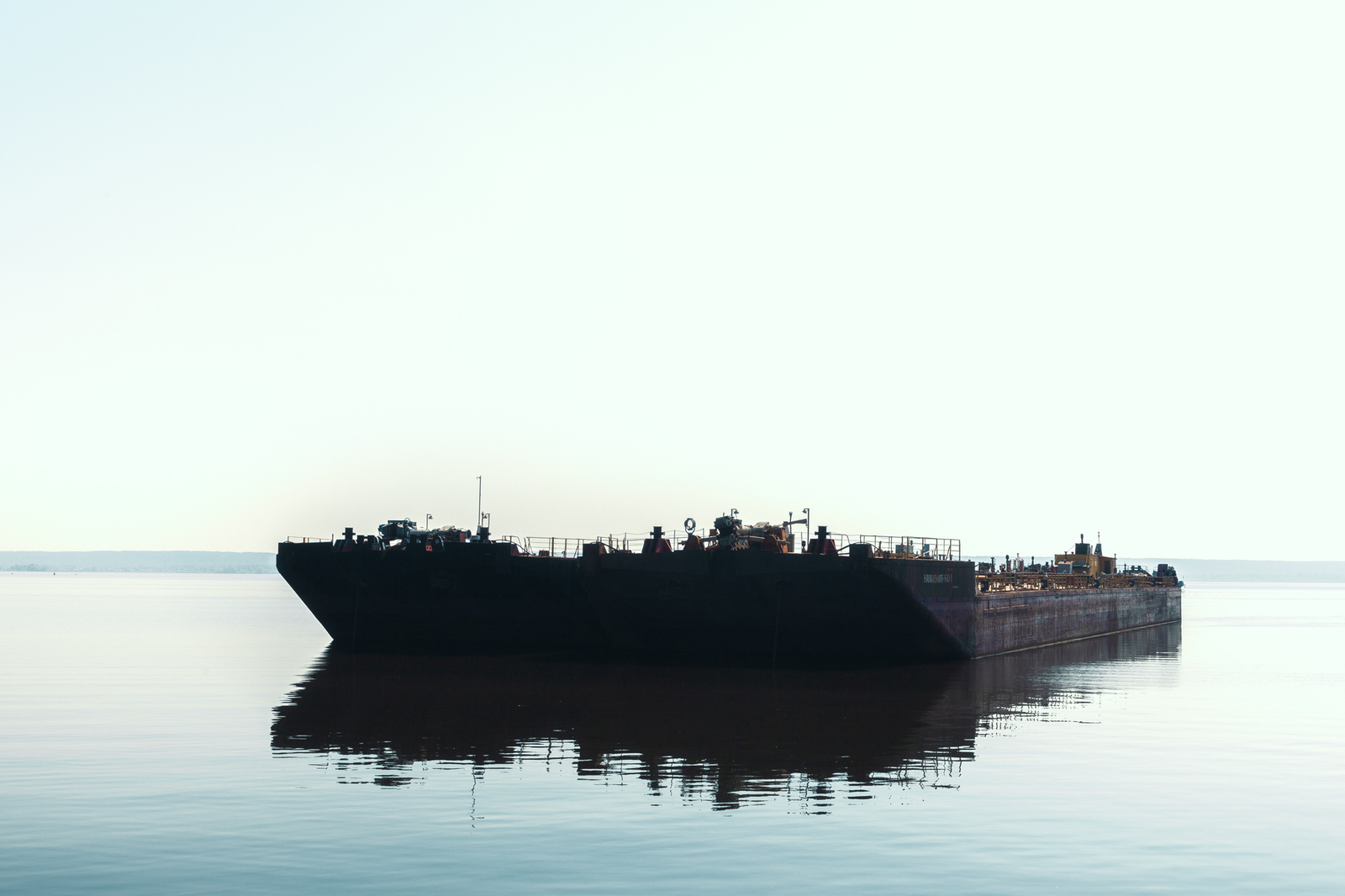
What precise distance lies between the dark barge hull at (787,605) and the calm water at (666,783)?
312cm

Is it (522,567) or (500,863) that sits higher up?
(522,567)

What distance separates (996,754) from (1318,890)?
1295 centimetres

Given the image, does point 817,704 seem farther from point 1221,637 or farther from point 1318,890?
point 1221,637

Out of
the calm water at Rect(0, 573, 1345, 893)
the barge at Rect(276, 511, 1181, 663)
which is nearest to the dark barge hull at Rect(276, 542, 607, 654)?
the barge at Rect(276, 511, 1181, 663)

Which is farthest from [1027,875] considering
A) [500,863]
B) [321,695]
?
[321,695]

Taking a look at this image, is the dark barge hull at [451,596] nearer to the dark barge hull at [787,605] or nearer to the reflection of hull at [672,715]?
the reflection of hull at [672,715]

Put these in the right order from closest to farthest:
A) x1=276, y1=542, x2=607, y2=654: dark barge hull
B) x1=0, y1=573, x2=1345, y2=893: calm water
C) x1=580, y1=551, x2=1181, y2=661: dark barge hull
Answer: x1=0, y1=573, x2=1345, y2=893: calm water → x1=580, y1=551, x2=1181, y2=661: dark barge hull → x1=276, y1=542, x2=607, y2=654: dark barge hull

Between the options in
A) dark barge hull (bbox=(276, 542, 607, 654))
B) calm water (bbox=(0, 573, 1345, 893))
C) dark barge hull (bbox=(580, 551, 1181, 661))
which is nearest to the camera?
calm water (bbox=(0, 573, 1345, 893))

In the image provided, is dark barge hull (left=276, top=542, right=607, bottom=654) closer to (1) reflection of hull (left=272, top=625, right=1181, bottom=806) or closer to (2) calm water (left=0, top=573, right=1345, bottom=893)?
(1) reflection of hull (left=272, top=625, right=1181, bottom=806)

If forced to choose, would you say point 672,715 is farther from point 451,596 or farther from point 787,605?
point 451,596

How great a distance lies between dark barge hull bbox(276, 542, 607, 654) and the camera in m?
66.1

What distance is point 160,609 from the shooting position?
144 meters

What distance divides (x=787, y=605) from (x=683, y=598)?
16.4 ft

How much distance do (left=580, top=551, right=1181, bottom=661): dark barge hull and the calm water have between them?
3122 mm
